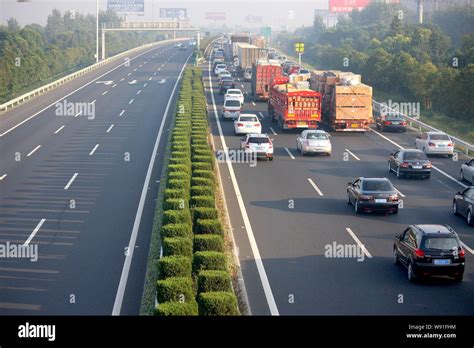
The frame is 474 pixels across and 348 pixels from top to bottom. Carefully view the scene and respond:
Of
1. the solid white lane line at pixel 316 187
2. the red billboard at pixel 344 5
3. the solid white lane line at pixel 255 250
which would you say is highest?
the red billboard at pixel 344 5

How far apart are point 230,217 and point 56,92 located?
45.0 meters

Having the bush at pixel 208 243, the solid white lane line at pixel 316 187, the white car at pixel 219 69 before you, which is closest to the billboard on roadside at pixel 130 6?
the white car at pixel 219 69

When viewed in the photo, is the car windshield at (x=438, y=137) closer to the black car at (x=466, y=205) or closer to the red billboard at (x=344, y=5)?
the black car at (x=466, y=205)

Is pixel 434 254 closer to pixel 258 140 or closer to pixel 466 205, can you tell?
pixel 466 205

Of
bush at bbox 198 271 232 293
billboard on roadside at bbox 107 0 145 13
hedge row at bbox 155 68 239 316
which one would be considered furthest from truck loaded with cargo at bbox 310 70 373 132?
billboard on roadside at bbox 107 0 145 13

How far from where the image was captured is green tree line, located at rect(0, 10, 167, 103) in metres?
81.2

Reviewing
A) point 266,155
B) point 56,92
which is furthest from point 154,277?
point 56,92

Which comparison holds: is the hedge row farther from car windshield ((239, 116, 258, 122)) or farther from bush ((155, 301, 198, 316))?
car windshield ((239, 116, 258, 122))

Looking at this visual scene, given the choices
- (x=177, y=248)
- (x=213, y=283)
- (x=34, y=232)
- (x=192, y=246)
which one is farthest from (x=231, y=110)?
(x=213, y=283)

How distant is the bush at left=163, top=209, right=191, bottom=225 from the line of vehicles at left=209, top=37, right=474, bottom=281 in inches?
204

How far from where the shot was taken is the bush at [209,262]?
1817 centimetres
